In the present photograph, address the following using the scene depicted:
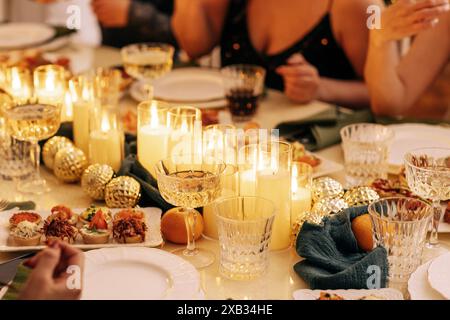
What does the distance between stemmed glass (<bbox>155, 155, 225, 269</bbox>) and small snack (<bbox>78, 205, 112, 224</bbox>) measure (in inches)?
5.8

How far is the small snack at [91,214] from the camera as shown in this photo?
4.76ft

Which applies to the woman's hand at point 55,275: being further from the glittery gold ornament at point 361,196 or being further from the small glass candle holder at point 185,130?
the glittery gold ornament at point 361,196

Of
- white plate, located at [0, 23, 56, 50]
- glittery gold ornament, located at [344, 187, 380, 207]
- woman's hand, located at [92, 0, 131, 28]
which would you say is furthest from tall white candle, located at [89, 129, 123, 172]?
woman's hand, located at [92, 0, 131, 28]

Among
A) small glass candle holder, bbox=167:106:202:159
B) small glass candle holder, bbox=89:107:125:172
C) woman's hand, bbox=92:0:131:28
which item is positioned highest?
woman's hand, bbox=92:0:131:28

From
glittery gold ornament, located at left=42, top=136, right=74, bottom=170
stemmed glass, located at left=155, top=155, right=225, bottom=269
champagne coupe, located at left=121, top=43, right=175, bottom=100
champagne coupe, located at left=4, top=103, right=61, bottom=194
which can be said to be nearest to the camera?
stemmed glass, located at left=155, top=155, right=225, bottom=269

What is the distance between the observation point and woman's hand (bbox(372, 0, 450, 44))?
1.95 meters

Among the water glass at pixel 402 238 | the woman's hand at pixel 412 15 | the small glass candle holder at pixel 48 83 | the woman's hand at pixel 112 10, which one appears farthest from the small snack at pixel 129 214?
the woman's hand at pixel 112 10

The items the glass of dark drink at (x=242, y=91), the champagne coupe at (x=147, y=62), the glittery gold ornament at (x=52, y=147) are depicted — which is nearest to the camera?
the glittery gold ornament at (x=52, y=147)

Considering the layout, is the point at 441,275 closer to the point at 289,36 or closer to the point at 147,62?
the point at 147,62

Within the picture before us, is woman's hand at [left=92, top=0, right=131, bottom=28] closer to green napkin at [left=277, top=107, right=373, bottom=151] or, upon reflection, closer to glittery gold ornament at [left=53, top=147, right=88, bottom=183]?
green napkin at [left=277, top=107, right=373, bottom=151]

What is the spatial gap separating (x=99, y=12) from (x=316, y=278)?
6.85 feet

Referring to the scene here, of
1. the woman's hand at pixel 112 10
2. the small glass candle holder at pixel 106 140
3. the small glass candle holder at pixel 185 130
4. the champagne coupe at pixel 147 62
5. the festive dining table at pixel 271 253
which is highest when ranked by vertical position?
the woman's hand at pixel 112 10

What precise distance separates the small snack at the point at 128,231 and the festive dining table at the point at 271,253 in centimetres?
6
